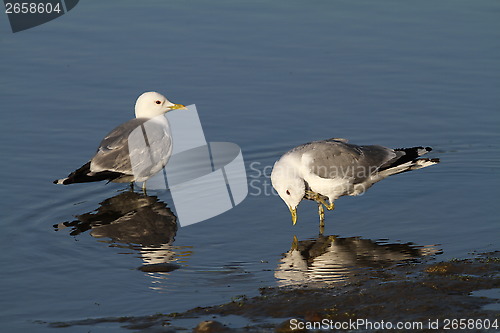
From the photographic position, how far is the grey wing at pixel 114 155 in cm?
1135

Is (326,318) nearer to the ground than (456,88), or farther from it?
nearer to the ground

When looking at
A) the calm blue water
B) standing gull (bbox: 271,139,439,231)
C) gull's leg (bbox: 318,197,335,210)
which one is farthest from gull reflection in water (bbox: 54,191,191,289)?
gull's leg (bbox: 318,197,335,210)

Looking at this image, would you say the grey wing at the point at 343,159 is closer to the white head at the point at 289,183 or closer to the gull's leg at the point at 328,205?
the white head at the point at 289,183

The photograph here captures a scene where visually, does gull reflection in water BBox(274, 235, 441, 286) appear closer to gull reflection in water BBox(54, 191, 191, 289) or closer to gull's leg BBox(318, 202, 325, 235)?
gull's leg BBox(318, 202, 325, 235)

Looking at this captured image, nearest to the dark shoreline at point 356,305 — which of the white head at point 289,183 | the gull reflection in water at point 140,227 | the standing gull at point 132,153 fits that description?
the gull reflection in water at point 140,227

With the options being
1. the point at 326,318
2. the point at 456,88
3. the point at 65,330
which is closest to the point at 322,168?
the point at 326,318

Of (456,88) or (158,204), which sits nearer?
(158,204)

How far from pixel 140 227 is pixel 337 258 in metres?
2.66

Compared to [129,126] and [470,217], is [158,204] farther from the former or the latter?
[470,217]

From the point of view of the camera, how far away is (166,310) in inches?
306

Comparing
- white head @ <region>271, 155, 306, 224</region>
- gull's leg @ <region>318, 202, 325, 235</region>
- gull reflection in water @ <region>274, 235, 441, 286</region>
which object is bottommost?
gull reflection in water @ <region>274, 235, 441, 286</region>

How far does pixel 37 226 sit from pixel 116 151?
1.71 meters

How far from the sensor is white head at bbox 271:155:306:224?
389 inches

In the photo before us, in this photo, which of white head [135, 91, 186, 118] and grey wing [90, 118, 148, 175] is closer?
grey wing [90, 118, 148, 175]
